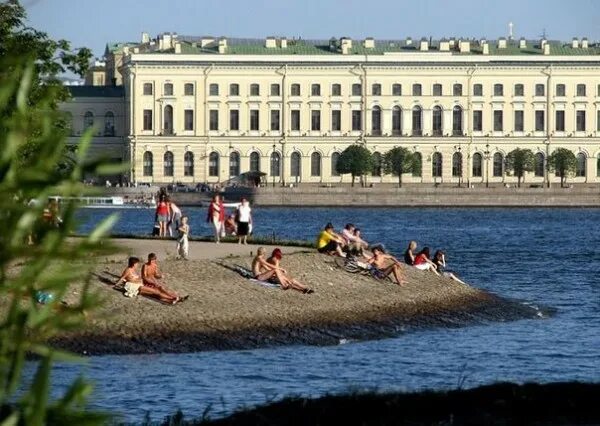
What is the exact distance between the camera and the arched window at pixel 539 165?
125 metres

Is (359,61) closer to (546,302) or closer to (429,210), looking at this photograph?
(429,210)

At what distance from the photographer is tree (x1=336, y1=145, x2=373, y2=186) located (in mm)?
119062

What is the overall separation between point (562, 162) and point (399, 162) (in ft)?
33.2

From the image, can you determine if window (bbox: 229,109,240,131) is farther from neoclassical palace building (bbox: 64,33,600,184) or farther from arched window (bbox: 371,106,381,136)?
arched window (bbox: 371,106,381,136)

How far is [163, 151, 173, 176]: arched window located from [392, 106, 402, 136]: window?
47.8 feet

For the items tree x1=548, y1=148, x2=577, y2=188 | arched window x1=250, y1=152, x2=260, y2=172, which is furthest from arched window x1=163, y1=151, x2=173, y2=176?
tree x1=548, y1=148, x2=577, y2=188

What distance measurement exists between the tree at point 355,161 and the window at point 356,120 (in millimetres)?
6295

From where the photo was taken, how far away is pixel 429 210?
10850cm

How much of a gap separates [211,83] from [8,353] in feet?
402

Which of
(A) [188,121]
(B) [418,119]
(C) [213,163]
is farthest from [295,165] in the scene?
(B) [418,119]

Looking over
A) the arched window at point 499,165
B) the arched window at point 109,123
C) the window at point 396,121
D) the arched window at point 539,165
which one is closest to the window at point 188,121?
the arched window at point 109,123

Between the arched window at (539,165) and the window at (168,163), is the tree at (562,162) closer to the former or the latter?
the arched window at (539,165)

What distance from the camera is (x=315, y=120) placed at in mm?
126312

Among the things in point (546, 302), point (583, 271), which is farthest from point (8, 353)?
point (583, 271)
